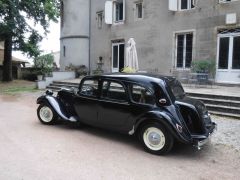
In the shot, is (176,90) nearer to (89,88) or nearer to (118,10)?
(89,88)

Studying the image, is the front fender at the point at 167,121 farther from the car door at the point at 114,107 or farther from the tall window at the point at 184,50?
the tall window at the point at 184,50

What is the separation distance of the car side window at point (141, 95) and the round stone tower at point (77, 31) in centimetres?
1547

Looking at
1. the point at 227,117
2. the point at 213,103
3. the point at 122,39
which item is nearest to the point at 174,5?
the point at 122,39

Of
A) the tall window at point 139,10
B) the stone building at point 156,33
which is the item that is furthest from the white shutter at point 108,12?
the tall window at point 139,10

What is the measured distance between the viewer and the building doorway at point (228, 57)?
12.6 meters

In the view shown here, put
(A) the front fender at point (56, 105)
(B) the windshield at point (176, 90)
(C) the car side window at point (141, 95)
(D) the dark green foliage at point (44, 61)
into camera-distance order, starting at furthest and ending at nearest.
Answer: (D) the dark green foliage at point (44, 61) < (A) the front fender at point (56, 105) < (B) the windshield at point (176, 90) < (C) the car side window at point (141, 95)

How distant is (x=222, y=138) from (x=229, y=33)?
26.5ft

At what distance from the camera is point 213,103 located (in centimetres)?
933

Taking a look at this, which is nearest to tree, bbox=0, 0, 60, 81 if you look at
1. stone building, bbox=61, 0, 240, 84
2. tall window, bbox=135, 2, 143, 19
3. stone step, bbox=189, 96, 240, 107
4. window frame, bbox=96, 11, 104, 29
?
stone building, bbox=61, 0, 240, 84

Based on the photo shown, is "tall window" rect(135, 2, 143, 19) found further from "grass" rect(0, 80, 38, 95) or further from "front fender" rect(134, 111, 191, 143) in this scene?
"front fender" rect(134, 111, 191, 143)

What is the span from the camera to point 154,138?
526 centimetres

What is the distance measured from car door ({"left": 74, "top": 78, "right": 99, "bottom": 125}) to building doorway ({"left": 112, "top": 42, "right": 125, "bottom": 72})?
11.9 m

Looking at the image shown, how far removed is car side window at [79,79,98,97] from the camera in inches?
252

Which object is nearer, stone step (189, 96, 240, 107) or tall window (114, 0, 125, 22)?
stone step (189, 96, 240, 107)
